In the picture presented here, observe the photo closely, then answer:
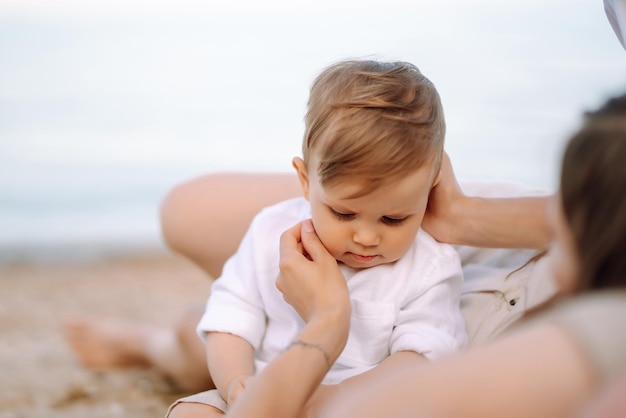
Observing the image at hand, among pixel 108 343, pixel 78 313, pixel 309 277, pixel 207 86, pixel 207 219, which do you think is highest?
pixel 309 277

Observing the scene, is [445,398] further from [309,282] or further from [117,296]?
[117,296]

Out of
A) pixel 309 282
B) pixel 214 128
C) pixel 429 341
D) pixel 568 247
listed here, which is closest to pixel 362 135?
pixel 309 282

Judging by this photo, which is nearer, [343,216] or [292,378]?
[292,378]

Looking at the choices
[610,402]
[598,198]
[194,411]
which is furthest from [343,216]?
[610,402]

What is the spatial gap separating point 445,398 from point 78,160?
315 inches

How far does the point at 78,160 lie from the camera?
880 centimetres

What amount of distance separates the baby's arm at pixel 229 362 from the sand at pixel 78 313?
41.0 inches

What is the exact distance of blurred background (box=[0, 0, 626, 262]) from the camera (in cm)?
816

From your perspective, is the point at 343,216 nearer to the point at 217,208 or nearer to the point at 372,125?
the point at 372,125

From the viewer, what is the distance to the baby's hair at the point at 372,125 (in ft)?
6.63

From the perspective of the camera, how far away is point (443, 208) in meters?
2.36

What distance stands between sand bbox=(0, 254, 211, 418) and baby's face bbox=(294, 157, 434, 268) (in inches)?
53.4

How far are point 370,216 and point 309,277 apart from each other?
0.20 meters

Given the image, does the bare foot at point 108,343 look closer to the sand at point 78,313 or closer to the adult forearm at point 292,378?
the sand at point 78,313
